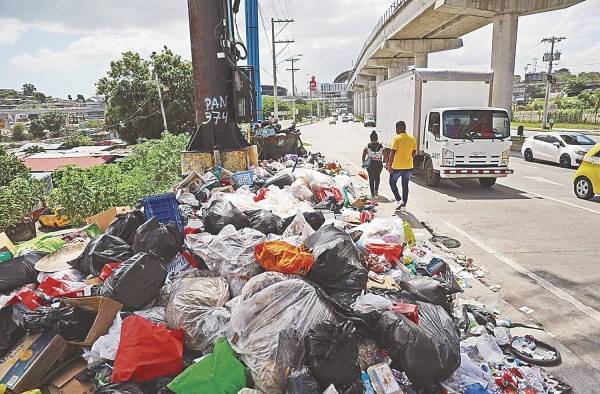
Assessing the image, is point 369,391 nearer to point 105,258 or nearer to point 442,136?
point 105,258

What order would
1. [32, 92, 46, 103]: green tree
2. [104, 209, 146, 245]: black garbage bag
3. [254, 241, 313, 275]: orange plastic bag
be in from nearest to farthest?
[254, 241, 313, 275]: orange plastic bag < [104, 209, 146, 245]: black garbage bag < [32, 92, 46, 103]: green tree

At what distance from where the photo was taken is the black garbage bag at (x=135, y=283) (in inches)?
133

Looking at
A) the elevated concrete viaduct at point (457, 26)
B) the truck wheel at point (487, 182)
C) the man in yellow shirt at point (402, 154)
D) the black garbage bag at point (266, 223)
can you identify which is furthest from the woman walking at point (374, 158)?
the elevated concrete viaduct at point (457, 26)

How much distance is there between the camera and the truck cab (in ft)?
34.8

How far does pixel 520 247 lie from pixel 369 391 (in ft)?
15.5

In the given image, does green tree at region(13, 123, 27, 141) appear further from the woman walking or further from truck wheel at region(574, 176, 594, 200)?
truck wheel at region(574, 176, 594, 200)

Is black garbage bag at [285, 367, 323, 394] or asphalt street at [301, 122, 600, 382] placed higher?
black garbage bag at [285, 367, 323, 394]

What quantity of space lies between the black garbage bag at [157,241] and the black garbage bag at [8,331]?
112cm

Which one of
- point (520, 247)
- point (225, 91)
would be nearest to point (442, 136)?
point (520, 247)

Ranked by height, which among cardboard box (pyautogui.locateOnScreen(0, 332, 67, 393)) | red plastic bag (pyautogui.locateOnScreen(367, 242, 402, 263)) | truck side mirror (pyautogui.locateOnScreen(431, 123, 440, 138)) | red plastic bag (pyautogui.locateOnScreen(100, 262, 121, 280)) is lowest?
cardboard box (pyautogui.locateOnScreen(0, 332, 67, 393))

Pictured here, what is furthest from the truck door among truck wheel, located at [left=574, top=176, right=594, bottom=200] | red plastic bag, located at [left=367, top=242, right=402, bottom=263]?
red plastic bag, located at [left=367, top=242, right=402, bottom=263]

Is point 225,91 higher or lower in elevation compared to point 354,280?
higher

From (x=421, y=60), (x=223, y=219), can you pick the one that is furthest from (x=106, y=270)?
(x=421, y=60)

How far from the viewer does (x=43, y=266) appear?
13.4ft
